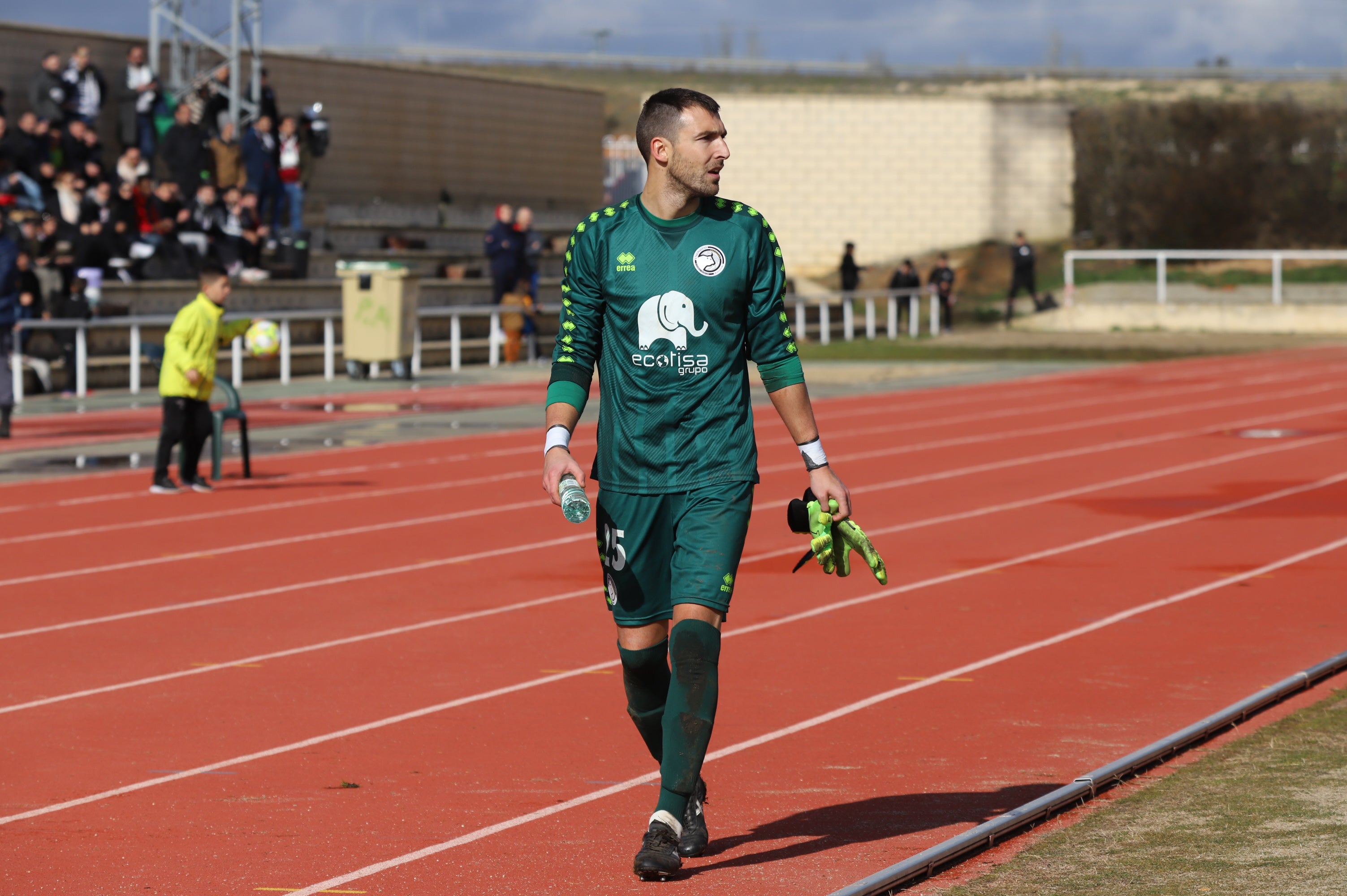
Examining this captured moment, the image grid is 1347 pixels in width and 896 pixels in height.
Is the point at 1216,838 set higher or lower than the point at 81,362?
lower

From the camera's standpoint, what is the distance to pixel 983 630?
894 cm

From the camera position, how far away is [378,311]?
2638 centimetres

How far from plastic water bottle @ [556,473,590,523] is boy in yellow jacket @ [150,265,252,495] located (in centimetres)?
936

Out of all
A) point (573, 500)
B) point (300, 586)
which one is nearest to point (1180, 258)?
point (300, 586)

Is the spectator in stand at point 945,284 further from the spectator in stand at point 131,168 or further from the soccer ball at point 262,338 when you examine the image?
the soccer ball at point 262,338

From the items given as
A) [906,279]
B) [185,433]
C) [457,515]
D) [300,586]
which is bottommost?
[300,586]

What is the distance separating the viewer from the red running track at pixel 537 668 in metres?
5.40

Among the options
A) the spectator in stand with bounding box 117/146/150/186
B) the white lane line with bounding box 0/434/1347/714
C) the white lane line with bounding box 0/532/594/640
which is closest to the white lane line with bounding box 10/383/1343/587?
the white lane line with bounding box 0/532/594/640

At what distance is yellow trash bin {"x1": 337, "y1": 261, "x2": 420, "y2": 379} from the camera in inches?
1038

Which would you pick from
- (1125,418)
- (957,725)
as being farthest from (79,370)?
(957,725)

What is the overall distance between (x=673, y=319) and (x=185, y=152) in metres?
A: 24.1

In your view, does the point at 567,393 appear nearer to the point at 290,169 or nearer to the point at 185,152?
the point at 185,152

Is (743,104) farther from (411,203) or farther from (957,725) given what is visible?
(957,725)

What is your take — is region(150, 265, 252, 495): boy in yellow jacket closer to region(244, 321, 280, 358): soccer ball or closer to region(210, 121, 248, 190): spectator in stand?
region(244, 321, 280, 358): soccer ball
